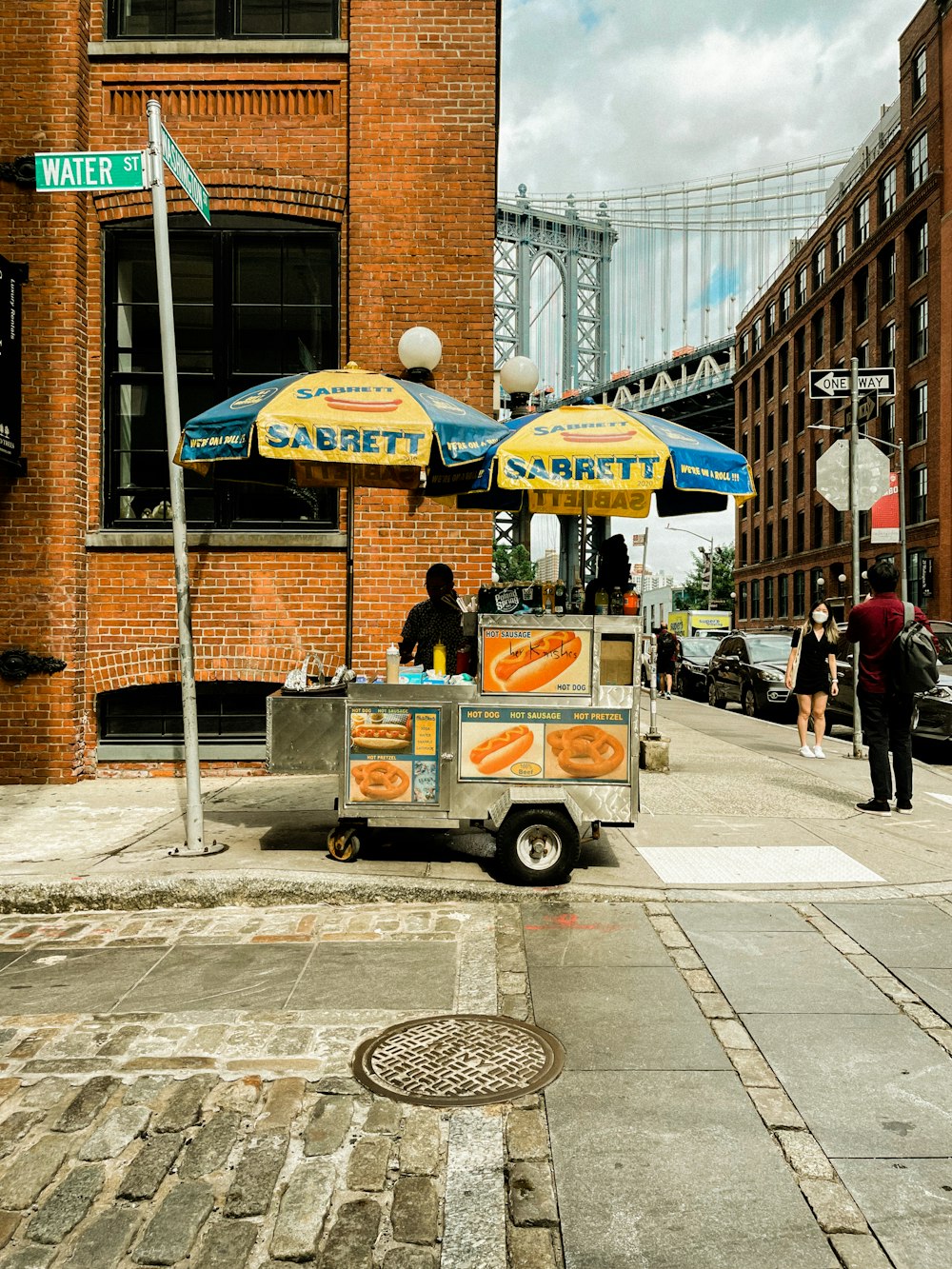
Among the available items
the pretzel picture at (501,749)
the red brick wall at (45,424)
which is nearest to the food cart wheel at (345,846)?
the pretzel picture at (501,749)

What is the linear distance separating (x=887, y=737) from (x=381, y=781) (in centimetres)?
440

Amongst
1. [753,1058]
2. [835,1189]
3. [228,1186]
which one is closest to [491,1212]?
[228,1186]

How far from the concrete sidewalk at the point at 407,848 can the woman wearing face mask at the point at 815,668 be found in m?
1.99

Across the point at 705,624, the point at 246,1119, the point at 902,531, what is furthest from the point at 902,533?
the point at 246,1119

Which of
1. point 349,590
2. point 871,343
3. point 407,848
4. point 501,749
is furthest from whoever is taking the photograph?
point 871,343

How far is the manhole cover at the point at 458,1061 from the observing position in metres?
3.48

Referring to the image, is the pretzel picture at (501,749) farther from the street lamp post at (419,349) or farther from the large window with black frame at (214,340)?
the street lamp post at (419,349)

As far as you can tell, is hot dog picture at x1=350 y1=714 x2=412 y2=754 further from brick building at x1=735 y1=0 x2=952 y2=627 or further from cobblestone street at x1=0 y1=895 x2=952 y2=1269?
brick building at x1=735 y1=0 x2=952 y2=627

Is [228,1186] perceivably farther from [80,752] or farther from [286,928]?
[80,752]

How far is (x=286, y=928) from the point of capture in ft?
17.7

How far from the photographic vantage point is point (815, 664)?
39.3 ft

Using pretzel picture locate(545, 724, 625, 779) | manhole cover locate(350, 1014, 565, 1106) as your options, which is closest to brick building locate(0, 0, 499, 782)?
pretzel picture locate(545, 724, 625, 779)

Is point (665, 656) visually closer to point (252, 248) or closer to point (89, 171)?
point (252, 248)

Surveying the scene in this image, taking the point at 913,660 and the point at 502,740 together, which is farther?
the point at 913,660
